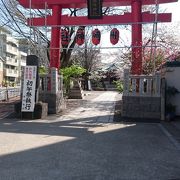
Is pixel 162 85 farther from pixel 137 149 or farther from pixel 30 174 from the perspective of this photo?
pixel 30 174

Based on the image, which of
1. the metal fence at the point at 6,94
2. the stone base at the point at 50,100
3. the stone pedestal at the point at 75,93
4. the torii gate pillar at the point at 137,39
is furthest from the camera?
the stone pedestal at the point at 75,93

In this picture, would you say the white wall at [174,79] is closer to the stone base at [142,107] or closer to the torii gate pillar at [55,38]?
the stone base at [142,107]

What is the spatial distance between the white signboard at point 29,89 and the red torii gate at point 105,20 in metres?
3.69

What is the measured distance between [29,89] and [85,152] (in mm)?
7457

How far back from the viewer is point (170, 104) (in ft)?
54.3

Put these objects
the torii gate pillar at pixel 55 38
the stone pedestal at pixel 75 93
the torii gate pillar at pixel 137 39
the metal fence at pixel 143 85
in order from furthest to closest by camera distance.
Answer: the stone pedestal at pixel 75 93, the torii gate pillar at pixel 55 38, the torii gate pillar at pixel 137 39, the metal fence at pixel 143 85

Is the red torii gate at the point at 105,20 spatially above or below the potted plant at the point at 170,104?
above

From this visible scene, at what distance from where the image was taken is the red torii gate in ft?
60.8

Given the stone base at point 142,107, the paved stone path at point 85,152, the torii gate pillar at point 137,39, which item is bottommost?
the paved stone path at point 85,152

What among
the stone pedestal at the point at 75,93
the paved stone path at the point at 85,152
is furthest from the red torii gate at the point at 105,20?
the stone pedestal at the point at 75,93

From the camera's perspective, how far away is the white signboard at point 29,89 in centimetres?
1545

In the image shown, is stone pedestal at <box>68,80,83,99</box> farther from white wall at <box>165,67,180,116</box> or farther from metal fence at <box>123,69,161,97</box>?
metal fence at <box>123,69,161,97</box>

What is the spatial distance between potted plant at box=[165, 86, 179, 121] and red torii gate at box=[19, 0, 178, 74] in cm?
236

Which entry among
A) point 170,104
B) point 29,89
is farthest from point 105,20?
point 29,89
